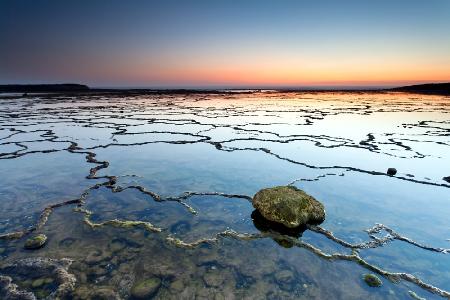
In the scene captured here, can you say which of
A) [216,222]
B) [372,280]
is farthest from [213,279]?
[372,280]

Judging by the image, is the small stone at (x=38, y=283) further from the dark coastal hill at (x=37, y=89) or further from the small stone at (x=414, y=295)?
the dark coastal hill at (x=37, y=89)

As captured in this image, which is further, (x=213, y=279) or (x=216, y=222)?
(x=216, y=222)

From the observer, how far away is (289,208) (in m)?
4.54

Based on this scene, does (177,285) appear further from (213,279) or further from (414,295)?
(414,295)

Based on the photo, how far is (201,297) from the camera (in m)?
3.05

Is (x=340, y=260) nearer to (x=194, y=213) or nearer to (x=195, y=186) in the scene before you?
(x=194, y=213)

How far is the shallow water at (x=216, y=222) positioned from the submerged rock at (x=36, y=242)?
3.7 inches

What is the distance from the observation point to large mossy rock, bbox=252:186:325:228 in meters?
4.49

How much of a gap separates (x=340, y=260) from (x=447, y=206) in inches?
118

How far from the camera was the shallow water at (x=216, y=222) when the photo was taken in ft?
10.7

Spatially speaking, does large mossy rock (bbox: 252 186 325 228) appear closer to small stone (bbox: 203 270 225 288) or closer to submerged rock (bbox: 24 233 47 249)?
small stone (bbox: 203 270 225 288)

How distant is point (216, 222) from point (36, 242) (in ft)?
7.79

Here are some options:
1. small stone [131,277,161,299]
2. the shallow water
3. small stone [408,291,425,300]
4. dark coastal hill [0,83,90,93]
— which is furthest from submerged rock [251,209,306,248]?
dark coastal hill [0,83,90,93]

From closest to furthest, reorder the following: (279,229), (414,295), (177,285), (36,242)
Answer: (414,295) < (177,285) < (36,242) < (279,229)
